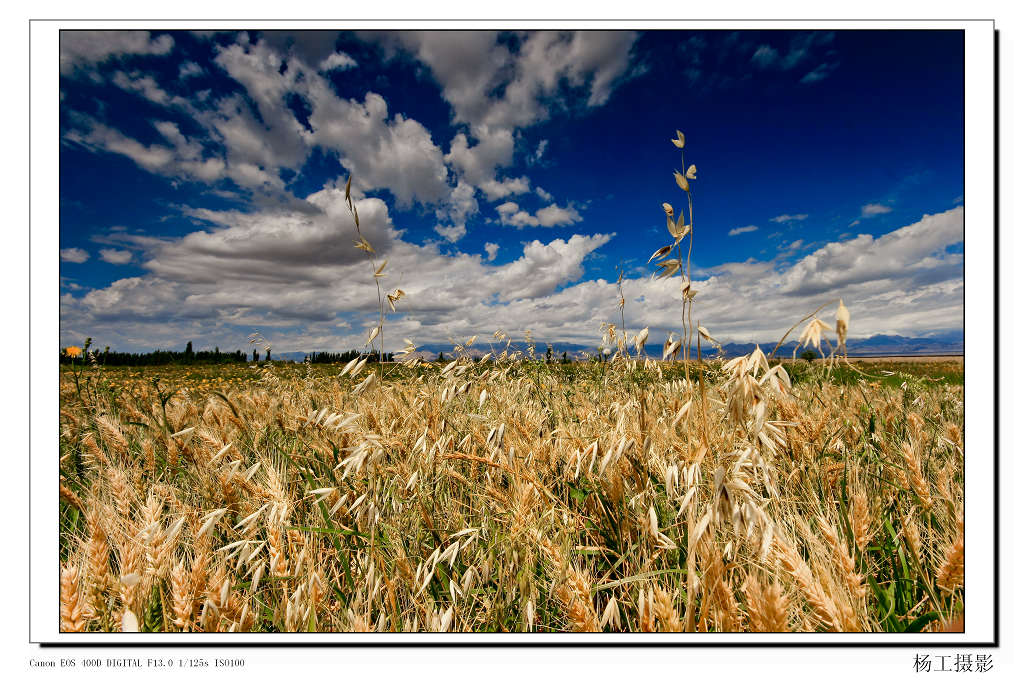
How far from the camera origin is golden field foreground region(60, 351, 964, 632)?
3.25 feet

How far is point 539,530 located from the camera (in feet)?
4.21

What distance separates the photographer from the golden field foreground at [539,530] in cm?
99

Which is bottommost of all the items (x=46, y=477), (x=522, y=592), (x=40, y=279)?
(x=522, y=592)

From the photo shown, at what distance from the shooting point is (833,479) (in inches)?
64.9

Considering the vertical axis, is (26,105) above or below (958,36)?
below

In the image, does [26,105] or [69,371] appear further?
[69,371]
